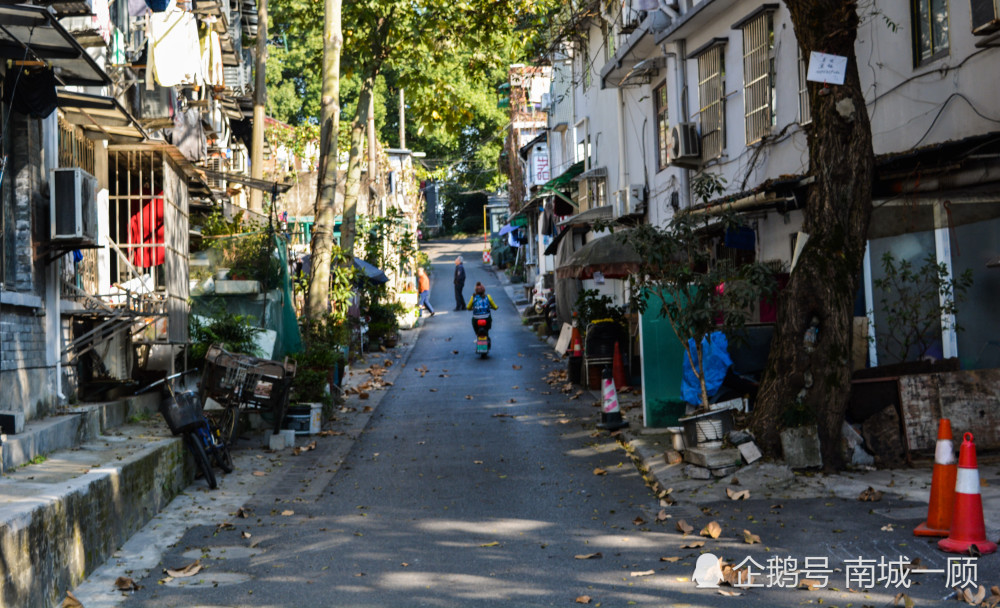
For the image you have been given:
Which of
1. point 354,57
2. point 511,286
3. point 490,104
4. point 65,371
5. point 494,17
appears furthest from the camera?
point 490,104

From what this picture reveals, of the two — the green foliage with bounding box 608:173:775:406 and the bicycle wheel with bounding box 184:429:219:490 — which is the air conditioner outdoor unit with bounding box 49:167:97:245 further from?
the green foliage with bounding box 608:173:775:406

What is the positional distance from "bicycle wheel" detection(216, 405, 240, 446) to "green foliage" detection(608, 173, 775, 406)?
5.28m

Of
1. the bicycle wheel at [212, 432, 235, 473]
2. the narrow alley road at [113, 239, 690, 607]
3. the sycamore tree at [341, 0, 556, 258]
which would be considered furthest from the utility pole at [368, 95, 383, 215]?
the bicycle wheel at [212, 432, 235, 473]

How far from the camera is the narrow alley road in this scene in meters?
6.63

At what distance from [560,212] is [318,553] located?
90.9 feet

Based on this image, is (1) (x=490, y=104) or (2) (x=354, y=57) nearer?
(2) (x=354, y=57)

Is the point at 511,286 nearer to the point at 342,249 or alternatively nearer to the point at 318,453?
the point at 342,249

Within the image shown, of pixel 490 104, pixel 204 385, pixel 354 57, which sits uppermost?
pixel 490 104

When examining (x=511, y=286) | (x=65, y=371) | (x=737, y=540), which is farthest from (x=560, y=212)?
(x=737, y=540)

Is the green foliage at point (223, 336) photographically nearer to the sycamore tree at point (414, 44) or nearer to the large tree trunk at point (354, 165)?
the large tree trunk at point (354, 165)

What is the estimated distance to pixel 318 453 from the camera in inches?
527

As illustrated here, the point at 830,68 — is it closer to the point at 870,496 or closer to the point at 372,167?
the point at 870,496

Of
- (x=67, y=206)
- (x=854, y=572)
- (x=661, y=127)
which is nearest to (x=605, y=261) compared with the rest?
(x=661, y=127)

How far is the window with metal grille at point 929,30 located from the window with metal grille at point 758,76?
3.51m
